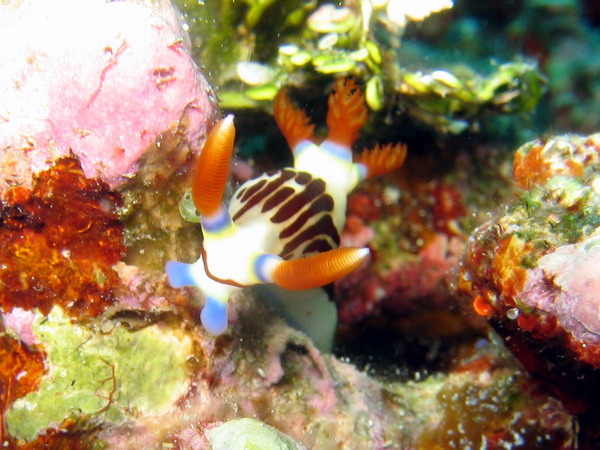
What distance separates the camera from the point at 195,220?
2.28m

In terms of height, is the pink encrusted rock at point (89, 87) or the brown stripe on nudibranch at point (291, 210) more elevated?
the pink encrusted rock at point (89, 87)

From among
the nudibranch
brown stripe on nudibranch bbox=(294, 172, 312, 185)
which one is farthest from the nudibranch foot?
brown stripe on nudibranch bbox=(294, 172, 312, 185)

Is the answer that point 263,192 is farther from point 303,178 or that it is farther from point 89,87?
point 89,87

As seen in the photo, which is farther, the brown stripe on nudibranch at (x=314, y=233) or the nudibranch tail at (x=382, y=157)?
the nudibranch tail at (x=382, y=157)

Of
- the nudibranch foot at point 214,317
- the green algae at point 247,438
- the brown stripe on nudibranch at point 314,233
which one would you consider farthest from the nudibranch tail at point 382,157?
the green algae at point 247,438

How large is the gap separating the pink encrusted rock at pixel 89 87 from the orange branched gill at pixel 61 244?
0.09 meters

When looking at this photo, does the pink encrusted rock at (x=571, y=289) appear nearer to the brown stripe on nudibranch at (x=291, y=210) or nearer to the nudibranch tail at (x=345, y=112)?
the brown stripe on nudibranch at (x=291, y=210)

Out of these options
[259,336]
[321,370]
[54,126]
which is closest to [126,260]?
[54,126]

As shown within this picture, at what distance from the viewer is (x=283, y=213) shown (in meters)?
2.57

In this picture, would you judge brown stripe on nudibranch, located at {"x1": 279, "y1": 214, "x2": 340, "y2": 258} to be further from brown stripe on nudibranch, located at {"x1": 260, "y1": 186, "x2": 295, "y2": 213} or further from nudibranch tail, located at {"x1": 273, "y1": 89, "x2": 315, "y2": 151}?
nudibranch tail, located at {"x1": 273, "y1": 89, "x2": 315, "y2": 151}

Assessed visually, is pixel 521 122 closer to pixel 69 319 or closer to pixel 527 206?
pixel 527 206

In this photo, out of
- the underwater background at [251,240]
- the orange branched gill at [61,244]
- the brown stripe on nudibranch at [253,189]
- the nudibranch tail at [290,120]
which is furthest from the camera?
the nudibranch tail at [290,120]

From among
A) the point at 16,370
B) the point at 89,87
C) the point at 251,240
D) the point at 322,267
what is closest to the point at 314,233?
the point at 251,240

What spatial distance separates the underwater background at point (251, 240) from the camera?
187 cm
